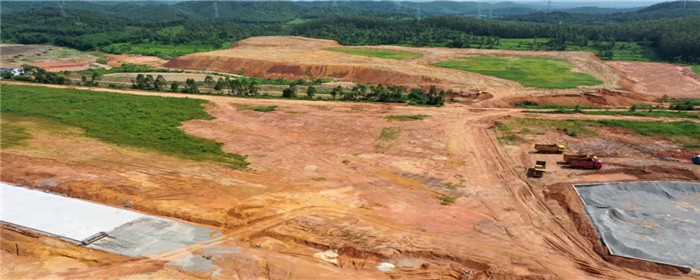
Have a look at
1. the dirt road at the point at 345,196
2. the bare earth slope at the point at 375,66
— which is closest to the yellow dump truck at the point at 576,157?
the dirt road at the point at 345,196

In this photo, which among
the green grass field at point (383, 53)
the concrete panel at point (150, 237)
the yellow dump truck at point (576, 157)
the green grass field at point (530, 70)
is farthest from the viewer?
the green grass field at point (383, 53)

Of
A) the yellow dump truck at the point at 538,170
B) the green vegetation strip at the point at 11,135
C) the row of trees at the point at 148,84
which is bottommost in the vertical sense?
the yellow dump truck at the point at 538,170

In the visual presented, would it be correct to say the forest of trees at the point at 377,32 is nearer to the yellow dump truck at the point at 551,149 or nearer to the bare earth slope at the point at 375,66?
the bare earth slope at the point at 375,66

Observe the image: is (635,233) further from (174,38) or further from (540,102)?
(174,38)

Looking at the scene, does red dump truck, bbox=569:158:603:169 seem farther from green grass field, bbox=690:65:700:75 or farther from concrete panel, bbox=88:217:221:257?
green grass field, bbox=690:65:700:75

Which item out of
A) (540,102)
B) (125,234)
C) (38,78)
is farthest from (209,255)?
(38,78)
